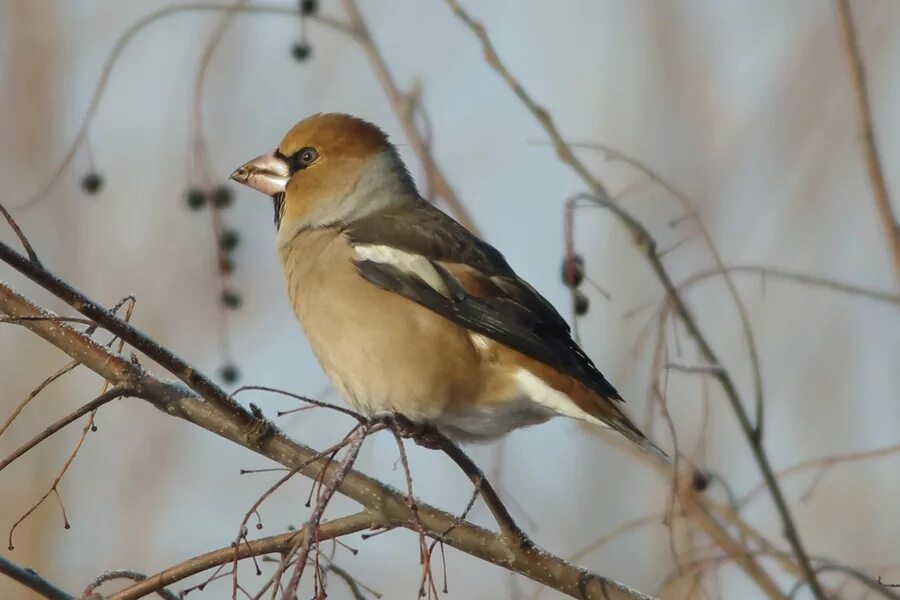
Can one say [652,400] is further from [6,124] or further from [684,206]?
[6,124]

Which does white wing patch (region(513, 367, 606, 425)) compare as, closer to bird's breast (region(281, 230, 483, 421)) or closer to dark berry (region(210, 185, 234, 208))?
bird's breast (region(281, 230, 483, 421))

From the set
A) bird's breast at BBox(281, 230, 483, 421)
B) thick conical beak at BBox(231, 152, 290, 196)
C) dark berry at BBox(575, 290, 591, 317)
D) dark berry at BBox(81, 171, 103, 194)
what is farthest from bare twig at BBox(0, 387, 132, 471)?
thick conical beak at BBox(231, 152, 290, 196)

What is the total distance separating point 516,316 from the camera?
11.6 ft

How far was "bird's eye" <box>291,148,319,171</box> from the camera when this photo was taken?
14.0ft

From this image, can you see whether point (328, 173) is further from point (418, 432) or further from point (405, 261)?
point (418, 432)

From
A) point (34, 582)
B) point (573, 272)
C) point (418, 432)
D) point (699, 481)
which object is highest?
point (573, 272)

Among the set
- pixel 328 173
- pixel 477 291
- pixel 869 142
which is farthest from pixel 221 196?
pixel 869 142

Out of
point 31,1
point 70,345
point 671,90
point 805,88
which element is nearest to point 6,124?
point 31,1

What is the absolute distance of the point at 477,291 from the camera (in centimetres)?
360

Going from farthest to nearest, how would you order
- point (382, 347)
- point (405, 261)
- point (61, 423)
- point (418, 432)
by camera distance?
point (405, 261)
point (382, 347)
point (418, 432)
point (61, 423)

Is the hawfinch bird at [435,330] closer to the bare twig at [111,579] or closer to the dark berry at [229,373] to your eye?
the dark berry at [229,373]

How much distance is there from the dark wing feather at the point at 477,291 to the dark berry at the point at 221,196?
0.39m

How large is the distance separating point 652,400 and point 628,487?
4.63 metres

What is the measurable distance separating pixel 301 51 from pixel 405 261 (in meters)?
0.83
